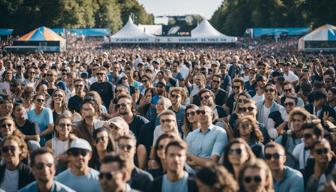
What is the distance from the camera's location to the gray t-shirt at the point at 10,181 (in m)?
6.26

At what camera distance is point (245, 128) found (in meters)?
7.43

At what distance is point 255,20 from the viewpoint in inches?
4264

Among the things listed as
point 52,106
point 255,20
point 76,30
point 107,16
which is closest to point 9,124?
point 52,106

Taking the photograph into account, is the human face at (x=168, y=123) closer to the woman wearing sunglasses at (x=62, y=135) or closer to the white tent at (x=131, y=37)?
the woman wearing sunglasses at (x=62, y=135)

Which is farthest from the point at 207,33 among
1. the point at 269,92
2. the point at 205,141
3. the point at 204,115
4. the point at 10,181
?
the point at 10,181

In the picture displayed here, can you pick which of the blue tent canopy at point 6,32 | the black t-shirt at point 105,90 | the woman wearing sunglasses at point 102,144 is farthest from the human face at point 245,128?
the blue tent canopy at point 6,32

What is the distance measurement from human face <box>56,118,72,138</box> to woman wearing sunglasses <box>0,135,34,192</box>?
121 centimetres

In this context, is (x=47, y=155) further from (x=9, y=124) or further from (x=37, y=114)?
(x=37, y=114)

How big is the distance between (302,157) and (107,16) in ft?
397

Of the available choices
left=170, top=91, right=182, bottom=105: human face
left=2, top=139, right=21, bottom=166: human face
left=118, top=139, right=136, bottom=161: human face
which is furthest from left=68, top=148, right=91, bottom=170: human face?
left=170, top=91, right=182, bottom=105: human face

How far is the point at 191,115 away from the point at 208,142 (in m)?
0.73

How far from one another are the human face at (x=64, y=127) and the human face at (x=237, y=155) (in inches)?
90.9

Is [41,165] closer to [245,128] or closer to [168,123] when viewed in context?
[168,123]

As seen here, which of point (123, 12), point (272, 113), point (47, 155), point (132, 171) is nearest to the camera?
point (47, 155)
